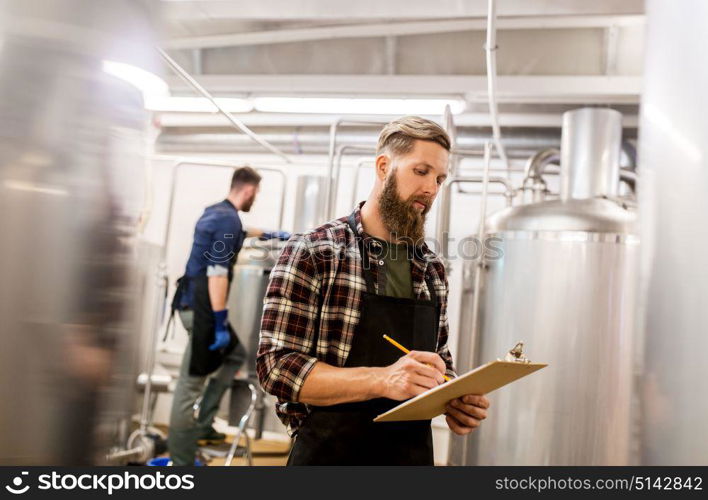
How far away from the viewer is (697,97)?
2.60 feet

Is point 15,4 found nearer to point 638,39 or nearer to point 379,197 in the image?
point 379,197

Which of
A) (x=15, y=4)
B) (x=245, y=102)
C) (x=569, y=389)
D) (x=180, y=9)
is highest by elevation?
(x=180, y=9)

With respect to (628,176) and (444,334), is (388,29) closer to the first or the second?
(628,176)

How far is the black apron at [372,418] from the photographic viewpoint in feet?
4.61

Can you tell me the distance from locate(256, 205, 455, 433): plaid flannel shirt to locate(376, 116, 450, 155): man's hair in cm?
25

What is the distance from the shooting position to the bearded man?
1340 mm

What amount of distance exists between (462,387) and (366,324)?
0.31 m

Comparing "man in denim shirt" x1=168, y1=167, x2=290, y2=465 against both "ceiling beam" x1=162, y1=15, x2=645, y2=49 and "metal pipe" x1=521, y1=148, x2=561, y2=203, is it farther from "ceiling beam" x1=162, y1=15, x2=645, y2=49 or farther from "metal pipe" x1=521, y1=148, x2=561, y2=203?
"metal pipe" x1=521, y1=148, x2=561, y2=203

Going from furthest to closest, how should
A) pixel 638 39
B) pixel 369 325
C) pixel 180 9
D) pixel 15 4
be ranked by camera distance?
pixel 638 39
pixel 180 9
pixel 369 325
pixel 15 4

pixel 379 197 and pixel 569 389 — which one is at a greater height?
pixel 379 197

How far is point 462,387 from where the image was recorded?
4.10 feet

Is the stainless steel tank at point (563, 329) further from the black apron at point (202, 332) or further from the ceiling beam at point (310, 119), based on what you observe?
the ceiling beam at point (310, 119)

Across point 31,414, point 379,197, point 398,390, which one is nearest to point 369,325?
point 398,390

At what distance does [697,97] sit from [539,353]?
2.25 metres
